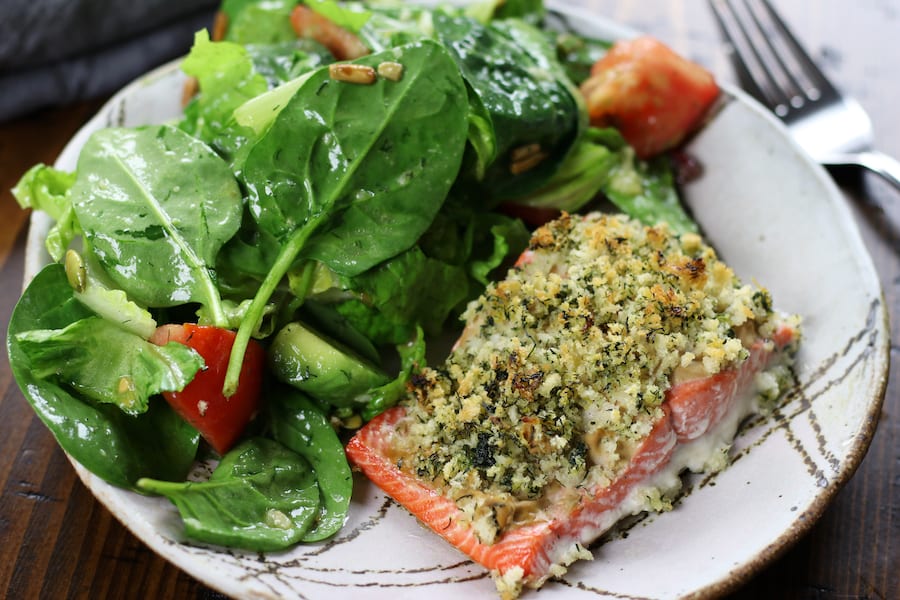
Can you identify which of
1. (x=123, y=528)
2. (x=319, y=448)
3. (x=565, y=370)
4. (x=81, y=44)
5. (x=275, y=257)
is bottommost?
→ (x=123, y=528)

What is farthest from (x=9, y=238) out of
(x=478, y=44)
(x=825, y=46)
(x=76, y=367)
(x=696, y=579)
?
(x=825, y=46)

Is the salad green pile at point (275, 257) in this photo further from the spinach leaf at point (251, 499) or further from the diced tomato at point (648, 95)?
the diced tomato at point (648, 95)

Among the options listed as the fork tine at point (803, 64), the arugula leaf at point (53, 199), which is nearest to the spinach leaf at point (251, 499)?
the arugula leaf at point (53, 199)

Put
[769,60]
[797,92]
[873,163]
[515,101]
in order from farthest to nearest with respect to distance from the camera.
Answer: [769,60], [797,92], [873,163], [515,101]

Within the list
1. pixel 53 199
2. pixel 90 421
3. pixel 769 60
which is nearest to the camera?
pixel 90 421

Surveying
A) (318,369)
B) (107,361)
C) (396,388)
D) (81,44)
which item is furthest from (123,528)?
(81,44)

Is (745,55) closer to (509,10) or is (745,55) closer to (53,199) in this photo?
(509,10)
